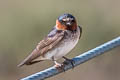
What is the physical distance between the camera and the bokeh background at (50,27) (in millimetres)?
8383

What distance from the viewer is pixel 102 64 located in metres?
8.57

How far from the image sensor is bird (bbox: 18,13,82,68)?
16.7 ft

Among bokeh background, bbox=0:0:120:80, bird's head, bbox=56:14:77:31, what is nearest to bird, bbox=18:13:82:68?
bird's head, bbox=56:14:77:31

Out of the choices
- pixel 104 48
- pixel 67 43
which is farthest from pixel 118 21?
pixel 104 48

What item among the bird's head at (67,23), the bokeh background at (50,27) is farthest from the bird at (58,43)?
the bokeh background at (50,27)

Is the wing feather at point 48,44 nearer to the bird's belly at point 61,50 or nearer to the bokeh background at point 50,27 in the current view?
the bird's belly at point 61,50

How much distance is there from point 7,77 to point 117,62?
152 cm

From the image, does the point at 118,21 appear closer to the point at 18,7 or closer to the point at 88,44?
the point at 88,44

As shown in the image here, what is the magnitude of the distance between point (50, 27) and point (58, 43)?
3.59 m

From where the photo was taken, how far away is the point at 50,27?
873 cm

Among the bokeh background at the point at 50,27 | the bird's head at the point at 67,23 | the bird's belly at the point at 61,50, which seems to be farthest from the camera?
the bokeh background at the point at 50,27

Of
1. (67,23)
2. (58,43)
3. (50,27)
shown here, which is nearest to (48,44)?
(58,43)

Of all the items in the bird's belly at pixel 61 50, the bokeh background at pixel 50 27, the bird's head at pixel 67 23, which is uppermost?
the bird's head at pixel 67 23

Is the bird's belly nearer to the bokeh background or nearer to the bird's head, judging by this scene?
the bird's head
